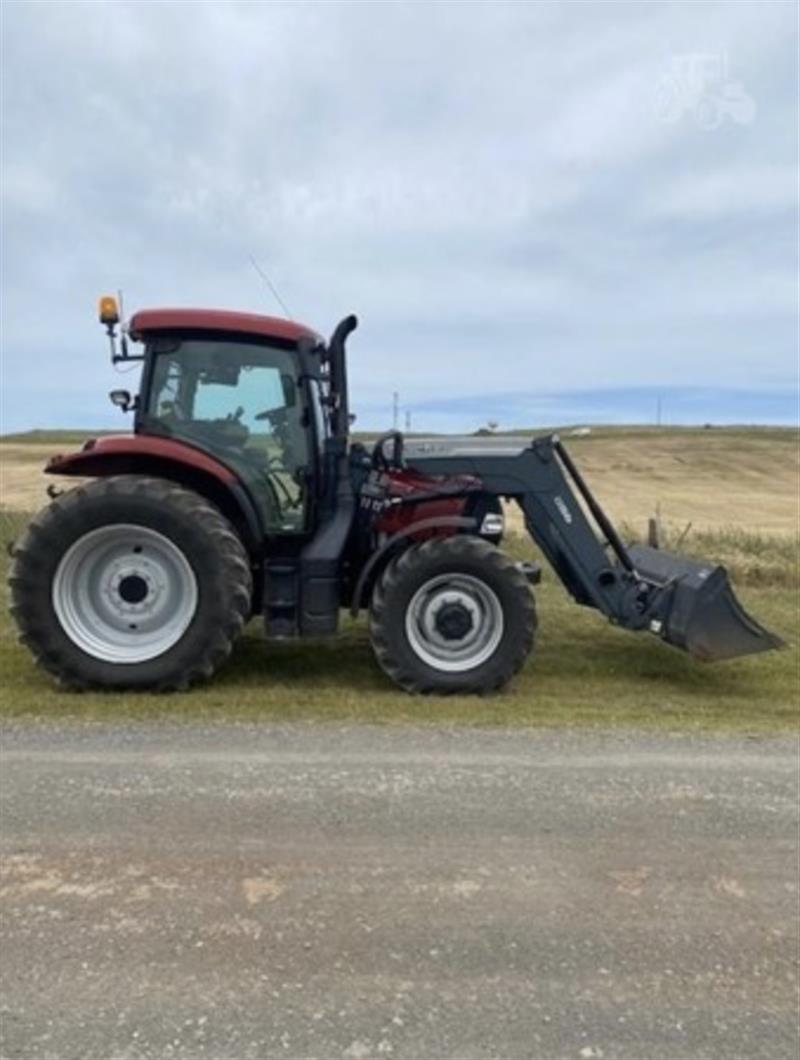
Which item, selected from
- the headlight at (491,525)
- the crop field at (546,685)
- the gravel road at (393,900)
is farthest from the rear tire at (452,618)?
the gravel road at (393,900)

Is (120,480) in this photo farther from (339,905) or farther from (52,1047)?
(52,1047)

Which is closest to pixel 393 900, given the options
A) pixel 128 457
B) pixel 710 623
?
pixel 710 623

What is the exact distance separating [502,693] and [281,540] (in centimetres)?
183

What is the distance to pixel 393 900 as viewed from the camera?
131 inches

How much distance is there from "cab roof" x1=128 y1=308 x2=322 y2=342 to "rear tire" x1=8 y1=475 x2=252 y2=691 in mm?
1012

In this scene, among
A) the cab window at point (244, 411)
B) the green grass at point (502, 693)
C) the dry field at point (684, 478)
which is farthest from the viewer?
the dry field at point (684, 478)

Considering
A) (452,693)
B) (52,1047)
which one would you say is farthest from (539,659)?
(52,1047)

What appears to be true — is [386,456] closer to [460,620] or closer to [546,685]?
[460,620]

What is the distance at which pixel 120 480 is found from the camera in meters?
6.24

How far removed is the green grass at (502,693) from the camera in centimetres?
565

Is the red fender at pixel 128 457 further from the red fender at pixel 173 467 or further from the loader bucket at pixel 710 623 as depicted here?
the loader bucket at pixel 710 623

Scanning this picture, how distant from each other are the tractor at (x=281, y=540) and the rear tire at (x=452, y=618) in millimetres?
10

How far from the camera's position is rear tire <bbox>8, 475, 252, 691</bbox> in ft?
20.1

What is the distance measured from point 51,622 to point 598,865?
395 centimetres
